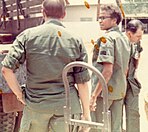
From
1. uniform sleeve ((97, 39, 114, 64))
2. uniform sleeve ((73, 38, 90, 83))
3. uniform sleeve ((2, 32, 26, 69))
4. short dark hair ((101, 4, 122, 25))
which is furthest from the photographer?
short dark hair ((101, 4, 122, 25))

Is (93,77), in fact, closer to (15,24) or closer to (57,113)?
(57,113)

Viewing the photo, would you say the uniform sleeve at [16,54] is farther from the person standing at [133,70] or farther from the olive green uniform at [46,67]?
the person standing at [133,70]

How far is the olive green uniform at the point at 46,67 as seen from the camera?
8.99 ft

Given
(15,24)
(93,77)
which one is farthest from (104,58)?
(15,24)

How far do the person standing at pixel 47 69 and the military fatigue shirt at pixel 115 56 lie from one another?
2.12 ft

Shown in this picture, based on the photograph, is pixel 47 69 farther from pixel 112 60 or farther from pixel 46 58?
pixel 112 60

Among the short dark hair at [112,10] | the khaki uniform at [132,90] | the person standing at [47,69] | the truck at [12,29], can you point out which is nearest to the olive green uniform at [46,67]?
the person standing at [47,69]

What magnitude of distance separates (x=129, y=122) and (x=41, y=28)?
2064 millimetres

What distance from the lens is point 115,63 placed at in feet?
11.8

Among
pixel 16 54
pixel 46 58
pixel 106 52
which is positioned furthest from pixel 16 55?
pixel 106 52

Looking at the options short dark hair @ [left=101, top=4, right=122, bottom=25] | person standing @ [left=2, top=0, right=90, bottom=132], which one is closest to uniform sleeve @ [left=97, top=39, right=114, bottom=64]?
short dark hair @ [left=101, top=4, right=122, bottom=25]

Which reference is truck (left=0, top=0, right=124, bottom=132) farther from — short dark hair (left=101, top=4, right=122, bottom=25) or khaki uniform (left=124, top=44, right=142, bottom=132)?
khaki uniform (left=124, top=44, right=142, bottom=132)

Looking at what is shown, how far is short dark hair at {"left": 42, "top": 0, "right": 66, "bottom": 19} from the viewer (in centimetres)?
278

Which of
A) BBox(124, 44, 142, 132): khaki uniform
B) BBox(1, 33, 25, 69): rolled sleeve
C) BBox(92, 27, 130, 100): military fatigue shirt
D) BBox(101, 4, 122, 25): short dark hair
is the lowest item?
BBox(124, 44, 142, 132): khaki uniform
